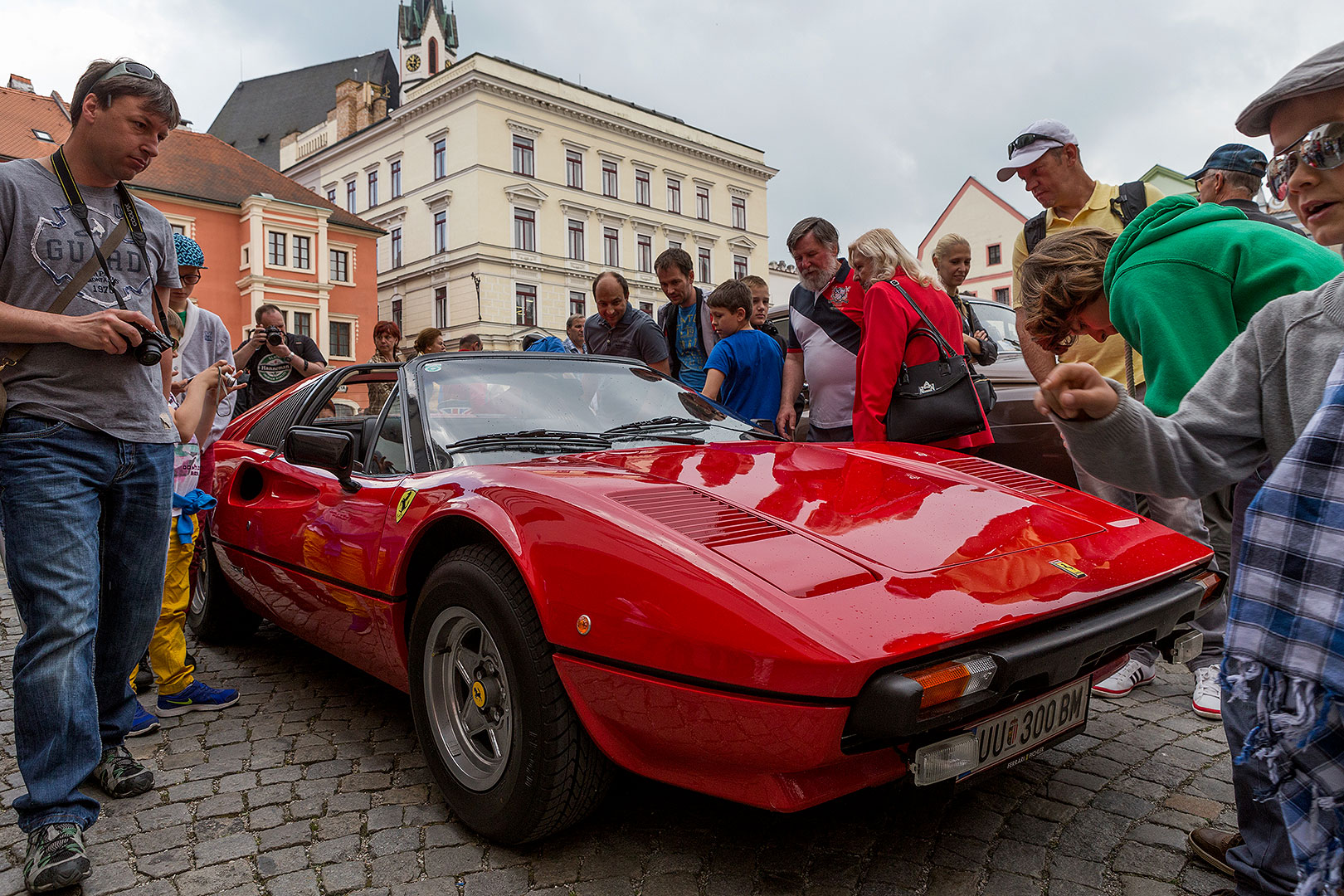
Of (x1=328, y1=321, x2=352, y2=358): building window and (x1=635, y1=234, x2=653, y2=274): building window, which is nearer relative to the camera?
(x1=328, y1=321, x2=352, y2=358): building window

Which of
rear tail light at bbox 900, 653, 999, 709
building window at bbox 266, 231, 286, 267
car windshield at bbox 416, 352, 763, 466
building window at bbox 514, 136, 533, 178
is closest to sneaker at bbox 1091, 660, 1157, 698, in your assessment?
car windshield at bbox 416, 352, 763, 466

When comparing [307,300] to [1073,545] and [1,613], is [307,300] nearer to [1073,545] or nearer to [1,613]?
[1,613]

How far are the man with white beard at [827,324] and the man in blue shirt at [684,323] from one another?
118cm

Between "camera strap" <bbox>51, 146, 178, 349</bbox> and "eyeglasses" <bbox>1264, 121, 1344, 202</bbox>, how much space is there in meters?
2.60

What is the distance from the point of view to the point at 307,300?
34125 mm

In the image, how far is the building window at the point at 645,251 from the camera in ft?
133

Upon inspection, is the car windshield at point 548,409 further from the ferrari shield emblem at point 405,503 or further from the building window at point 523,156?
the building window at point 523,156

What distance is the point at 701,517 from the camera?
195cm

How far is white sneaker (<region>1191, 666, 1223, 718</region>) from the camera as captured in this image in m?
2.82

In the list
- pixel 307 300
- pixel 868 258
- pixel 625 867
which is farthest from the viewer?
pixel 307 300

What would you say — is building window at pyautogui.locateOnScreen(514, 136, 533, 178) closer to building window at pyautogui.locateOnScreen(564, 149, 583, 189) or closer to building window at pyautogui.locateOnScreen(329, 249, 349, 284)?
building window at pyautogui.locateOnScreen(564, 149, 583, 189)

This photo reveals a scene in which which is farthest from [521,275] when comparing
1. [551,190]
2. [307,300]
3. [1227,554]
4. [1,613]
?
[1227,554]

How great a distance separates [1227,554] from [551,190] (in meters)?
37.1

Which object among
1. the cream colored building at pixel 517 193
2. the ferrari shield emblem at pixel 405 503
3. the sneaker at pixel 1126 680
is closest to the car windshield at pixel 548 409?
the ferrari shield emblem at pixel 405 503
